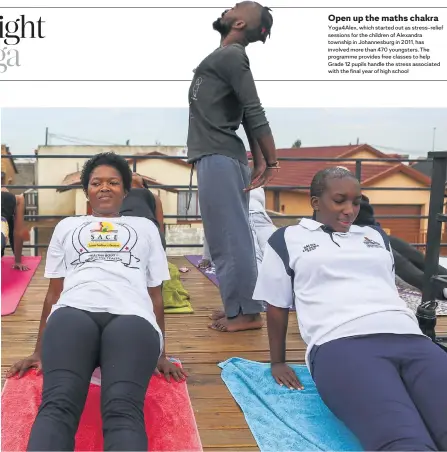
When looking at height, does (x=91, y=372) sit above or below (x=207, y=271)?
above

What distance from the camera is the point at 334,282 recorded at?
1495mm

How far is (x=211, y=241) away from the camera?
2279mm

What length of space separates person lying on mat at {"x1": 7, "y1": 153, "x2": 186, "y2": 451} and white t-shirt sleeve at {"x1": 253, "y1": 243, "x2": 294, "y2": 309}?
340mm

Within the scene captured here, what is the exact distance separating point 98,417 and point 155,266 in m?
0.49

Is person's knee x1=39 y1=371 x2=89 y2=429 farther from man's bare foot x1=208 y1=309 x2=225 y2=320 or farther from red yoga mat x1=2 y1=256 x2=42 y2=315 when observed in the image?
red yoga mat x1=2 y1=256 x2=42 y2=315

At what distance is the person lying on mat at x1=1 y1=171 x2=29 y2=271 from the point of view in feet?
11.4

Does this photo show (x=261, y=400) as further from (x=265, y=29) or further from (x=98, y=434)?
(x=265, y=29)

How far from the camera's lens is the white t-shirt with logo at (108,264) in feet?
4.85

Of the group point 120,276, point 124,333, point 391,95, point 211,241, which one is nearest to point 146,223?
point 120,276

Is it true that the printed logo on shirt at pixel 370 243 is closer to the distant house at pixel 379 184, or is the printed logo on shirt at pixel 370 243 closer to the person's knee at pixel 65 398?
the person's knee at pixel 65 398

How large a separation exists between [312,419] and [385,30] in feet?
6.18

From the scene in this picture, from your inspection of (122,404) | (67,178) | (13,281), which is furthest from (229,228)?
(67,178)

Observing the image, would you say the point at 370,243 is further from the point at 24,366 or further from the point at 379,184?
the point at 379,184

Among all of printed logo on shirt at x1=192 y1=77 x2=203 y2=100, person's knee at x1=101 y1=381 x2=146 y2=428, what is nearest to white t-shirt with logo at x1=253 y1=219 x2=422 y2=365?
person's knee at x1=101 y1=381 x2=146 y2=428
